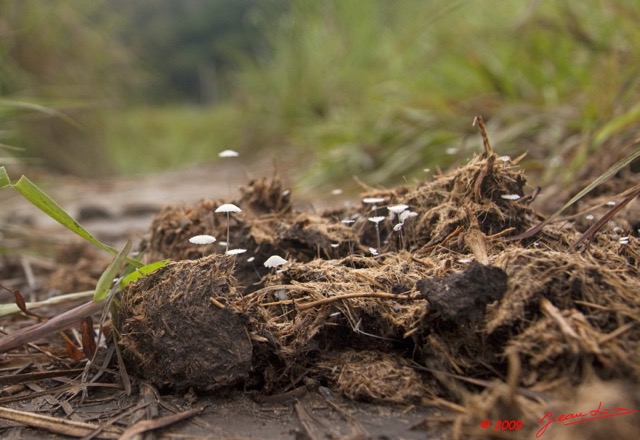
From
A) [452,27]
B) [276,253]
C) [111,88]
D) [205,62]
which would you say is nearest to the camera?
[276,253]

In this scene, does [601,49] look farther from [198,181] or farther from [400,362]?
[198,181]

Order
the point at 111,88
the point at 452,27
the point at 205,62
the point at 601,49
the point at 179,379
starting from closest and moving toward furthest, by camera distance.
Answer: the point at 179,379 < the point at 601,49 < the point at 452,27 < the point at 111,88 < the point at 205,62

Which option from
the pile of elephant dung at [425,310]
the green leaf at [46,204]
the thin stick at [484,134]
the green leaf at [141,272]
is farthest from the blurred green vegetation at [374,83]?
the green leaf at [141,272]

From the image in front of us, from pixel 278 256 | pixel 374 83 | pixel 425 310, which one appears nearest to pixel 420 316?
pixel 425 310

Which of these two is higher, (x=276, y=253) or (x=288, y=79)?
(x=288, y=79)

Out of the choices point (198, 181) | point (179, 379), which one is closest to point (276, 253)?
point (179, 379)

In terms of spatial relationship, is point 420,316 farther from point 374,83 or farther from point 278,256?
point 374,83

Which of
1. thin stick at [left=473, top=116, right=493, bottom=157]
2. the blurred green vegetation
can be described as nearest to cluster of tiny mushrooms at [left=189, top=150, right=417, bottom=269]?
thin stick at [left=473, top=116, right=493, bottom=157]
